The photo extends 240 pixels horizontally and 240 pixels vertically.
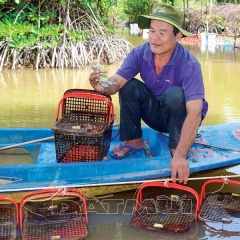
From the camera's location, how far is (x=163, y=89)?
12.0ft

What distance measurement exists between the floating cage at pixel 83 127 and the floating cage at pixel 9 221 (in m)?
0.57

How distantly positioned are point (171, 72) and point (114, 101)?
373 centimetres

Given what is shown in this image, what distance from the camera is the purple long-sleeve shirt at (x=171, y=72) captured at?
10.8 ft

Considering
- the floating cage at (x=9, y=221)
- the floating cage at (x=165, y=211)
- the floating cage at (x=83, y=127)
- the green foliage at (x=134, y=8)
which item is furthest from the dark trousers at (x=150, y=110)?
the green foliage at (x=134, y=8)

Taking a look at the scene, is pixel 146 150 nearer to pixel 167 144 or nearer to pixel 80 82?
pixel 167 144

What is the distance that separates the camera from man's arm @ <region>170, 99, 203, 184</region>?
3088 millimetres

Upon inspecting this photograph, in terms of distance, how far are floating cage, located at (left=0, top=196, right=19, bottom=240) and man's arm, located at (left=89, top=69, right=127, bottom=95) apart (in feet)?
3.45

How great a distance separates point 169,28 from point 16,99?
4.48 m

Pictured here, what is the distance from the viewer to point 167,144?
3748 mm

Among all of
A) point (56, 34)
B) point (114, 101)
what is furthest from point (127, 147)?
point (56, 34)

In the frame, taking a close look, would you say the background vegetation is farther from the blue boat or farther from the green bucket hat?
the green bucket hat

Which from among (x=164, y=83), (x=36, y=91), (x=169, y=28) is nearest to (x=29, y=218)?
(x=164, y=83)

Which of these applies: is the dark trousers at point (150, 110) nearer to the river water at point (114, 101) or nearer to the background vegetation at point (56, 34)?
the river water at point (114, 101)

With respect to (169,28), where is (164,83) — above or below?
below
